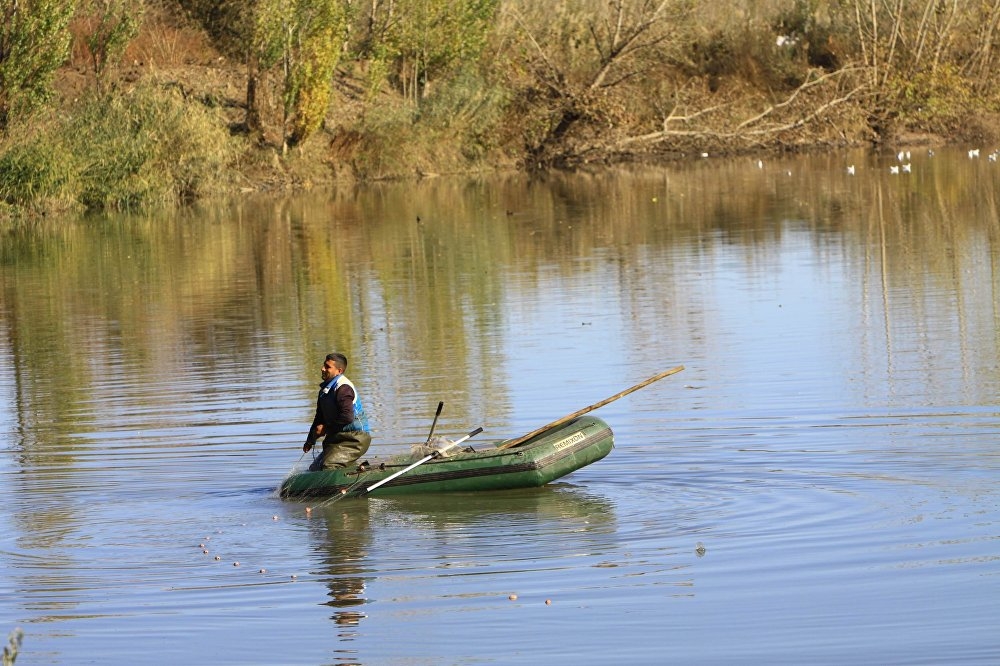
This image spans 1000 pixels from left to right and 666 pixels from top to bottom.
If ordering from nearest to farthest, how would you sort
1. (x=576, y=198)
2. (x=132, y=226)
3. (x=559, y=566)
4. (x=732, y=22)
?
(x=559, y=566) < (x=132, y=226) < (x=576, y=198) < (x=732, y=22)

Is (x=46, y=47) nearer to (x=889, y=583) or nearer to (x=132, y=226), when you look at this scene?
(x=132, y=226)

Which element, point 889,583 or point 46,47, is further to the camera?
point 46,47

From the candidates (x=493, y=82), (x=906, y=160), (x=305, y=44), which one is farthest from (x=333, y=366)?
(x=493, y=82)

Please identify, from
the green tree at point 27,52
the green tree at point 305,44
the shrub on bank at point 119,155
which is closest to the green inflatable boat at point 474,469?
the shrub on bank at point 119,155

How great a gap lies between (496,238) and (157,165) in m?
15.2

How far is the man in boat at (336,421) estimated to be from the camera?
12.5 meters

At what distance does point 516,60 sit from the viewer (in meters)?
55.7

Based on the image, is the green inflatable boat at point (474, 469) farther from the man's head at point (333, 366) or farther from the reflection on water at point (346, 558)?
the man's head at point (333, 366)

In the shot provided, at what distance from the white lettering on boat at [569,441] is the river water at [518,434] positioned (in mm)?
382

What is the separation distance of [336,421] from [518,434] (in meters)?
2.07

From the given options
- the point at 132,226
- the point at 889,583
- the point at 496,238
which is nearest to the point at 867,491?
the point at 889,583

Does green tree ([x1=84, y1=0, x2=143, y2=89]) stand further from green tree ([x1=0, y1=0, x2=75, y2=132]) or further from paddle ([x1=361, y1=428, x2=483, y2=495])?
paddle ([x1=361, y1=428, x2=483, y2=495])

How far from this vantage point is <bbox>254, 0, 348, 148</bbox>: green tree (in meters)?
46.4

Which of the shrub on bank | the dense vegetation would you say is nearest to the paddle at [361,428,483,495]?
the shrub on bank
